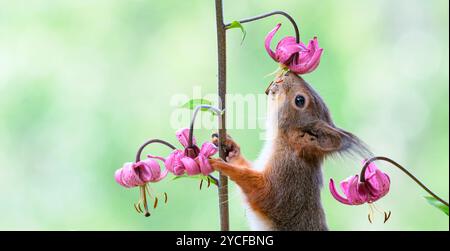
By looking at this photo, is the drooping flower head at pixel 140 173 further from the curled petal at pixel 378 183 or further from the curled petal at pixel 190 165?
the curled petal at pixel 378 183

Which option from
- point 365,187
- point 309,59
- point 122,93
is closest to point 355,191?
point 365,187

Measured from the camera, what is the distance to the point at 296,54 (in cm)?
153

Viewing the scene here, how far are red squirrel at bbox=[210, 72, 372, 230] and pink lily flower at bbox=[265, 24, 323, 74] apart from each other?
0.26 metres

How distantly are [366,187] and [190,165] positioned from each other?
0.37 metres

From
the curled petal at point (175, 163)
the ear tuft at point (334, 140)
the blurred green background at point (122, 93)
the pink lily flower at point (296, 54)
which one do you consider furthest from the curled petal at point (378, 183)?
the blurred green background at point (122, 93)

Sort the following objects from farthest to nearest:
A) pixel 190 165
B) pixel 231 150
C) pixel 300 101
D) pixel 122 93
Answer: pixel 122 93 < pixel 300 101 < pixel 231 150 < pixel 190 165

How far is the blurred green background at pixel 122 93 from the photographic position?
12.1 feet

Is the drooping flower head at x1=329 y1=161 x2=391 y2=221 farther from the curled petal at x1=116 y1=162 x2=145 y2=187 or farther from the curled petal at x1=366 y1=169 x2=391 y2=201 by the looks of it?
the curled petal at x1=116 y1=162 x2=145 y2=187

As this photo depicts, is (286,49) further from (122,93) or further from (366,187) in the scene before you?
(122,93)

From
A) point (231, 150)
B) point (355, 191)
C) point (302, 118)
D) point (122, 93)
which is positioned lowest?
point (355, 191)

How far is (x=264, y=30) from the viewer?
12.7 feet

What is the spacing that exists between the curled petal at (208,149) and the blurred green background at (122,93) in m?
2.03
